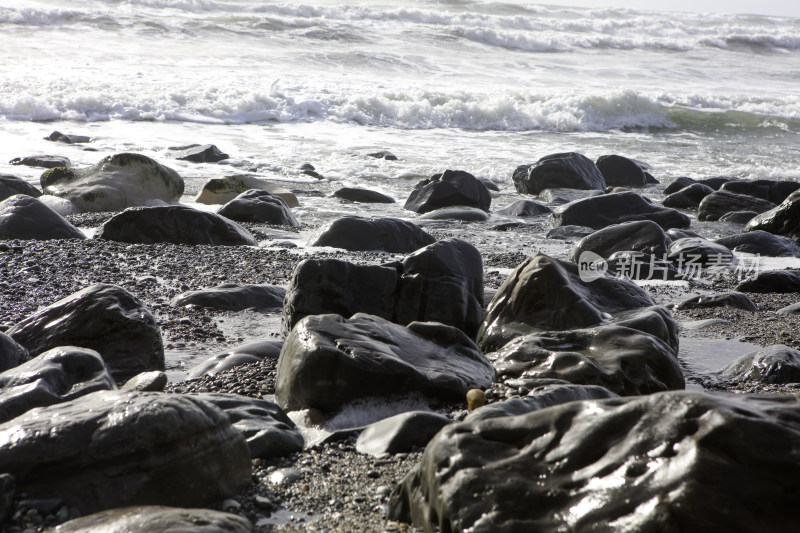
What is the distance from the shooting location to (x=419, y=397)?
3.29 m

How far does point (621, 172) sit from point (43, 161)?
814 centimetres

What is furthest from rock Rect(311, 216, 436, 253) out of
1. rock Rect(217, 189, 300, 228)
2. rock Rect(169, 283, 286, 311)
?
rock Rect(169, 283, 286, 311)

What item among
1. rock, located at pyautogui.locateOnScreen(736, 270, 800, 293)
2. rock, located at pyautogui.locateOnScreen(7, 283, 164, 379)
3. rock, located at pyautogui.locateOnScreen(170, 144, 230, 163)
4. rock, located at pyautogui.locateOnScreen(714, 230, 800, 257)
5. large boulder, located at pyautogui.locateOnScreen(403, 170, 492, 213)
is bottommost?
rock, located at pyautogui.locateOnScreen(170, 144, 230, 163)

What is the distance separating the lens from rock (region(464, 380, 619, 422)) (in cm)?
252

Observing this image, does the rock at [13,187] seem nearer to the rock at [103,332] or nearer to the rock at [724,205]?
the rock at [103,332]

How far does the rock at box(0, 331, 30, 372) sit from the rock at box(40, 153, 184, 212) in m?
4.95

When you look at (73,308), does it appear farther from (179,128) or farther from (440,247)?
(179,128)

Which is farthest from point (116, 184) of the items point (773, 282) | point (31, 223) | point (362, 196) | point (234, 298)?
point (773, 282)

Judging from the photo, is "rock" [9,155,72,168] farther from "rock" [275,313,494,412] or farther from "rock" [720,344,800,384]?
"rock" [720,344,800,384]

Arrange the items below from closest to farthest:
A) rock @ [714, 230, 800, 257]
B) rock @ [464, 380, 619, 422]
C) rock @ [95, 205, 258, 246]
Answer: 1. rock @ [464, 380, 619, 422]
2. rock @ [95, 205, 258, 246]
3. rock @ [714, 230, 800, 257]

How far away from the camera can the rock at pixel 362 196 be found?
31.6 feet

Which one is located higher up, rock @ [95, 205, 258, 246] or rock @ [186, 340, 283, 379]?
rock @ [186, 340, 283, 379]

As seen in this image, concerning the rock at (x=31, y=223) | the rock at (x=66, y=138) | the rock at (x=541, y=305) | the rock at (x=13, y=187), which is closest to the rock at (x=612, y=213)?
the rock at (x=541, y=305)

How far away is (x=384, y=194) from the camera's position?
9977mm
